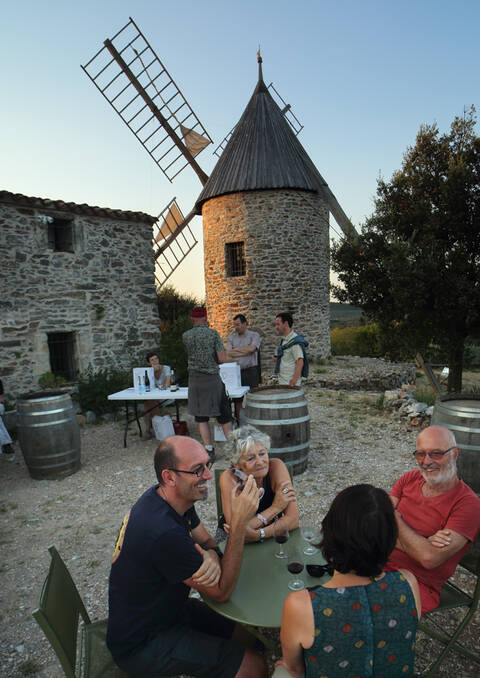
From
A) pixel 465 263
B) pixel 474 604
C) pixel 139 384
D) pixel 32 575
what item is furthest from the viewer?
pixel 465 263

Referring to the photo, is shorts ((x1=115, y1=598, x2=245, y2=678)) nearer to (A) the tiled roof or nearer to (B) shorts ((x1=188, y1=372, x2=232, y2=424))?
(B) shorts ((x1=188, y1=372, x2=232, y2=424))

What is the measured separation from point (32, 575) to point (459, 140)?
396 inches

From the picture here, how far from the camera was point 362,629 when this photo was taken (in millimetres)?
1411

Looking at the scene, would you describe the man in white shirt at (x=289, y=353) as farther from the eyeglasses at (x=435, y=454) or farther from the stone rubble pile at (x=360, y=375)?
the stone rubble pile at (x=360, y=375)

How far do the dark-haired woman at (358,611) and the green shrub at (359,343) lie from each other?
59.0 feet

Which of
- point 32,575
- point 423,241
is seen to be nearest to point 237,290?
point 423,241

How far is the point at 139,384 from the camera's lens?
264 inches

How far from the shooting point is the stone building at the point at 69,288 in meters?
8.23

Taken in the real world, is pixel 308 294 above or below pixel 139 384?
above

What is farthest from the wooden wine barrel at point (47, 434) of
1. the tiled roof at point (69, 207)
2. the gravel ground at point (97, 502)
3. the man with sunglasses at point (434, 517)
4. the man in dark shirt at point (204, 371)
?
the tiled roof at point (69, 207)

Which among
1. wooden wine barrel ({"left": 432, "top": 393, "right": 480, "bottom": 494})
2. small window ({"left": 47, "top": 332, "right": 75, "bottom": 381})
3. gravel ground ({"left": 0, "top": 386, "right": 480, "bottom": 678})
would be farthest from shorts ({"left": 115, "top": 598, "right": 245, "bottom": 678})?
small window ({"left": 47, "top": 332, "right": 75, "bottom": 381})

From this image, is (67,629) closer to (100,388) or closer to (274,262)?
(100,388)

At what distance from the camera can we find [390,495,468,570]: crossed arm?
84.3 inches

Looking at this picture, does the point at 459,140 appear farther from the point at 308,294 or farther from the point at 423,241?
the point at 308,294
